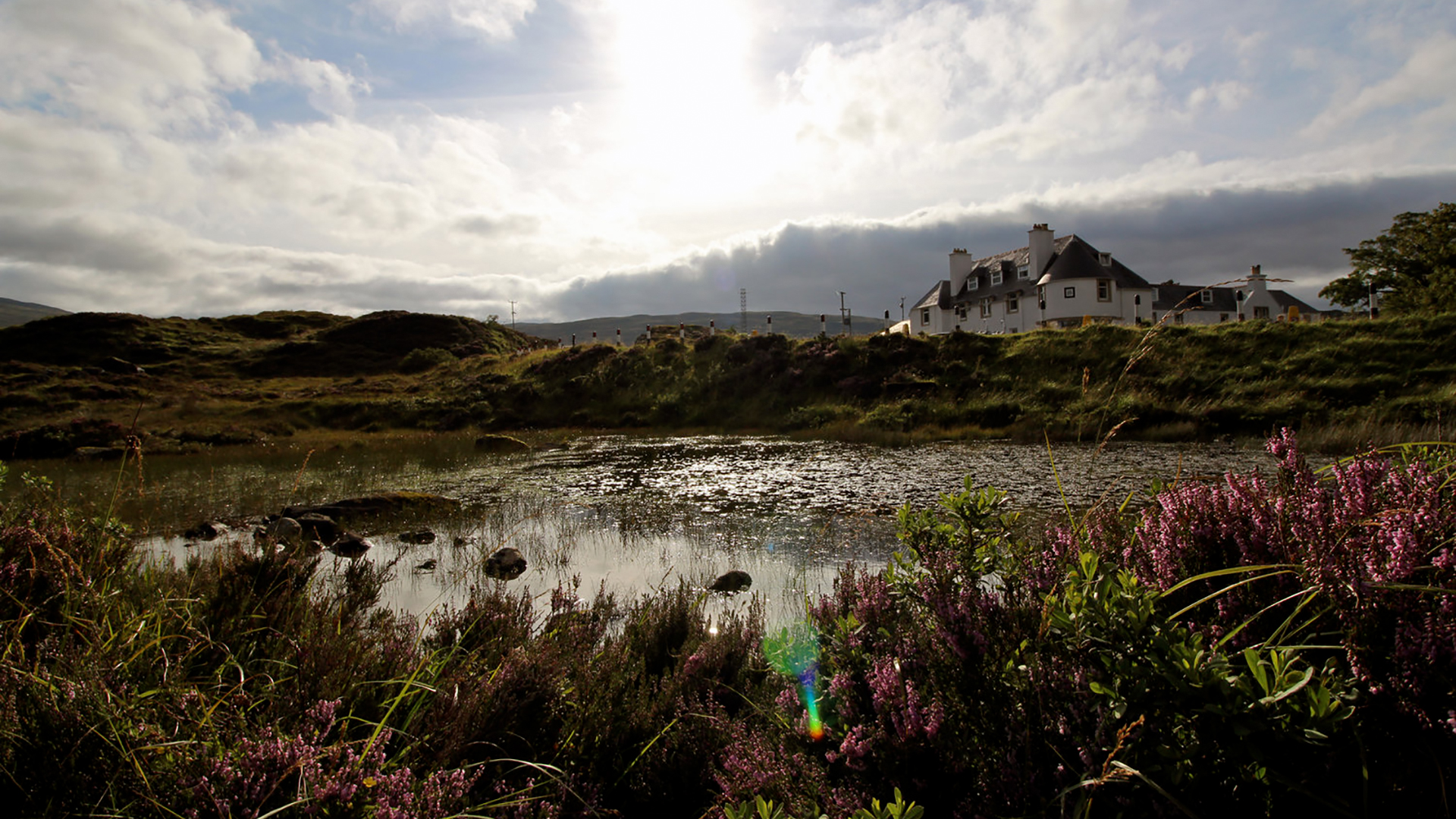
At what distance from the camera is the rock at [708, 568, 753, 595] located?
6730 millimetres

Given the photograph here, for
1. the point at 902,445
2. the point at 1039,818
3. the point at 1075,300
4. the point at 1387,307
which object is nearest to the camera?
the point at 1039,818

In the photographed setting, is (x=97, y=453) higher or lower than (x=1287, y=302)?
lower

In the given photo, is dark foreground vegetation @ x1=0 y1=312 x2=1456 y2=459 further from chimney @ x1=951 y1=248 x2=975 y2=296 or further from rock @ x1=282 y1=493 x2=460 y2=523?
chimney @ x1=951 y1=248 x2=975 y2=296

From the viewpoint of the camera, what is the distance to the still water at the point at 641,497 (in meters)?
7.46

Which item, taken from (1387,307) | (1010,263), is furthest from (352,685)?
(1387,307)

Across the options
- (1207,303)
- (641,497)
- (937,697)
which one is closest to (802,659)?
(937,697)

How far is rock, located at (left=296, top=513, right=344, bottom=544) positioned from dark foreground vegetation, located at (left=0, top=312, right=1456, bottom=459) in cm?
724

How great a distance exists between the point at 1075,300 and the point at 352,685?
48552 mm

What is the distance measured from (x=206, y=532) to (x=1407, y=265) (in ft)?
242

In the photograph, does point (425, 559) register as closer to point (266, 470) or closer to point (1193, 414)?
point (266, 470)

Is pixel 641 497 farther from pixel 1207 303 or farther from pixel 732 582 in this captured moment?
pixel 1207 303

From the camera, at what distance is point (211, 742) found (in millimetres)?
2049

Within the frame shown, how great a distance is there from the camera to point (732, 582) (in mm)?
6867

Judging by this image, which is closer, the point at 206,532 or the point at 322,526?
the point at 206,532
